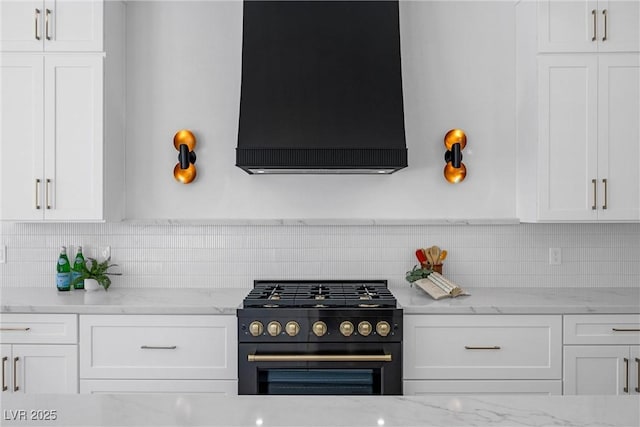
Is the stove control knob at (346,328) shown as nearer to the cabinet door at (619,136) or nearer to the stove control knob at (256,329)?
the stove control knob at (256,329)

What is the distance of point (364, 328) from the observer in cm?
258

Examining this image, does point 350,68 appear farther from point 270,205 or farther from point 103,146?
point 103,146

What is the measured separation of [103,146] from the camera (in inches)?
115

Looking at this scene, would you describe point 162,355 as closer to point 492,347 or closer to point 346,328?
point 346,328

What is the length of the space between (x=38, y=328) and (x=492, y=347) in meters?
2.18

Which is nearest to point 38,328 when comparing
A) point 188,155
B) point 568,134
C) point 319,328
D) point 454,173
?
point 188,155

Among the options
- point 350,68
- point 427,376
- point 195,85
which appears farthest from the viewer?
point 195,85

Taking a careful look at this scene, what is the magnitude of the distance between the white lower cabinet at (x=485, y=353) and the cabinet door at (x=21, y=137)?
203cm

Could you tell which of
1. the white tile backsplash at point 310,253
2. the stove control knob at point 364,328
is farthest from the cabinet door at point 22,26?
the stove control knob at point 364,328

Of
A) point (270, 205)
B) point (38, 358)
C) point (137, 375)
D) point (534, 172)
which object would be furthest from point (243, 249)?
point (534, 172)

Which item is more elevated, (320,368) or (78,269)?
(78,269)

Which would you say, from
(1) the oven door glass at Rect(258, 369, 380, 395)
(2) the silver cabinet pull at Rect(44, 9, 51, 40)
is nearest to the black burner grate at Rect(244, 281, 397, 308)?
(1) the oven door glass at Rect(258, 369, 380, 395)

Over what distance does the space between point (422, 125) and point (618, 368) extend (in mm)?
1623

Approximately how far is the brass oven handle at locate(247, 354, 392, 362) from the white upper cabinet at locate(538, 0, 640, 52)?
1817 mm
